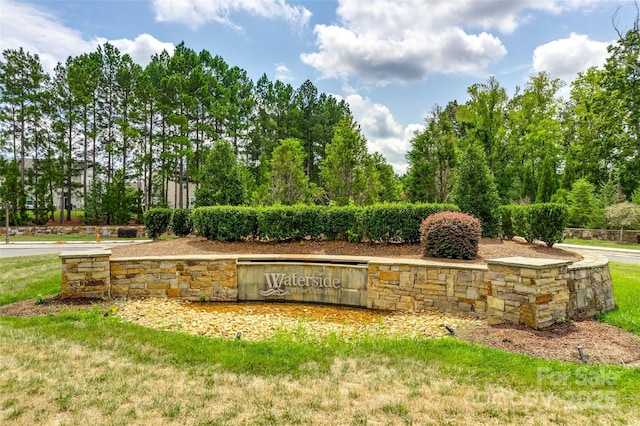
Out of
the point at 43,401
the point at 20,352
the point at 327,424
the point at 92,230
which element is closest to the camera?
the point at 327,424

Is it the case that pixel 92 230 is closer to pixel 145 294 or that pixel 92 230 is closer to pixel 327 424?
pixel 145 294

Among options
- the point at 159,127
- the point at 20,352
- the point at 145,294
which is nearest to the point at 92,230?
the point at 159,127

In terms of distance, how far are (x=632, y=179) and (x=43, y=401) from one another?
107 feet

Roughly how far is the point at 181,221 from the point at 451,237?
8.77m

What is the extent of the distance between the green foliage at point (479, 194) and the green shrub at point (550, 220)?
4.45ft

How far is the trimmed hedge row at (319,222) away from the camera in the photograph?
8102 mm

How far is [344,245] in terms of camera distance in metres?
8.38

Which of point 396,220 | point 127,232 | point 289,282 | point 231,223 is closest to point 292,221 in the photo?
point 231,223

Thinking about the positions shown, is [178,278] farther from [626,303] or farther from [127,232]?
[127,232]

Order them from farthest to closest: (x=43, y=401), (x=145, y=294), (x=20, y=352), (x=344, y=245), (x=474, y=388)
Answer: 1. (x=344, y=245)
2. (x=145, y=294)
3. (x=20, y=352)
4. (x=474, y=388)
5. (x=43, y=401)

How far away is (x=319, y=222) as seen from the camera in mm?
8656

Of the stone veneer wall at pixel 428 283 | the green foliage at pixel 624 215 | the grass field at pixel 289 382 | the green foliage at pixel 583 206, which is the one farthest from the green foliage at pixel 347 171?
the green foliage at pixel 583 206

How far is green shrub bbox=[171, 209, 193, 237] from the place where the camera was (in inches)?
461

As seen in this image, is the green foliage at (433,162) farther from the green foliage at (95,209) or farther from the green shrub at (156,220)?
the green foliage at (95,209)
